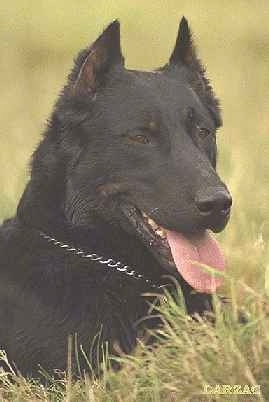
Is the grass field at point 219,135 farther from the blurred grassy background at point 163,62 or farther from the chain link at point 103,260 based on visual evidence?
the chain link at point 103,260

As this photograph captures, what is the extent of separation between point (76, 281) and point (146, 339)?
42 centimetres

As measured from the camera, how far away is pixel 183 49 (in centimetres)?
562

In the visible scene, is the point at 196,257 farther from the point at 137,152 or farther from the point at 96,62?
the point at 96,62

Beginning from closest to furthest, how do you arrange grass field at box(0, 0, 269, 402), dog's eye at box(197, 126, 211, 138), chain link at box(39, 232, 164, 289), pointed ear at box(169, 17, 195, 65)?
grass field at box(0, 0, 269, 402) < chain link at box(39, 232, 164, 289) < dog's eye at box(197, 126, 211, 138) < pointed ear at box(169, 17, 195, 65)

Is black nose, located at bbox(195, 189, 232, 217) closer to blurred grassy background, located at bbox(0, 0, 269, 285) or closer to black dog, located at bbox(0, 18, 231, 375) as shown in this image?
black dog, located at bbox(0, 18, 231, 375)

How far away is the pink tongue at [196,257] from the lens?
488cm

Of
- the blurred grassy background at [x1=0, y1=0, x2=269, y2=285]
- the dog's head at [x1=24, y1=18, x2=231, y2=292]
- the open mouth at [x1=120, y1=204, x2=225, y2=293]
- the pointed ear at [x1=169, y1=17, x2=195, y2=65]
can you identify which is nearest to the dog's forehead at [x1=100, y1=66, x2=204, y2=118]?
the dog's head at [x1=24, y1=18, x2=231, y2=292]

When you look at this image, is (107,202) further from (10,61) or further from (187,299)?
(10,61)

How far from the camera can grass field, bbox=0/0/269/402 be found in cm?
426

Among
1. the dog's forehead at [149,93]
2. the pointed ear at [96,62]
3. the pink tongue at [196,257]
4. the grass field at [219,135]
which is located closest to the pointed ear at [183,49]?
the dog's forehead at [149,93]

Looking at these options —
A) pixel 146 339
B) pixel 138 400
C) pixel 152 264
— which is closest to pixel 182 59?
pixel 152 264

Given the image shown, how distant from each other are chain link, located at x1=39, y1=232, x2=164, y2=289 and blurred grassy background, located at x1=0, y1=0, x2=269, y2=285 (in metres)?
1.37

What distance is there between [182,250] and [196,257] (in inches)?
2.7

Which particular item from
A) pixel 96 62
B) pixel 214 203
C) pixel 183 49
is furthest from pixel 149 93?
pixel 214 203
